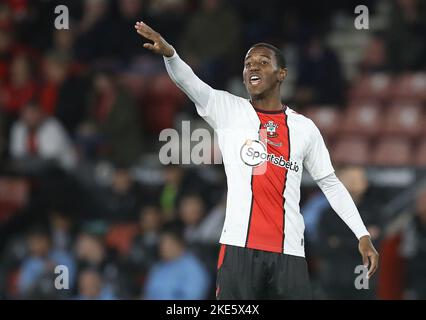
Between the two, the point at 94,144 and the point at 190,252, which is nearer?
the point at 190,252

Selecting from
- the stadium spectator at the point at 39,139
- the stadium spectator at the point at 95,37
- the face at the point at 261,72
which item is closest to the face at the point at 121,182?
the stadium spectator at the point at 39,139

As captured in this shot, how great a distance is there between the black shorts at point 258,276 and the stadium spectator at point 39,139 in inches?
242

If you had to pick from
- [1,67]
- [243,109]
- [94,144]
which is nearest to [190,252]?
[94,144]

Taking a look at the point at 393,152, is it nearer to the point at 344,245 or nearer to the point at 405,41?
the point at 405,41

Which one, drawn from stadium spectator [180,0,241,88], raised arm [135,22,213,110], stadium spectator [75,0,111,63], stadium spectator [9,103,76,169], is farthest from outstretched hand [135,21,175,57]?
stadium spectator [75,0,111,63]

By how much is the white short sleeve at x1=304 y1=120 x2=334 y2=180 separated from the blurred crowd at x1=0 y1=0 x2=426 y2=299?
103 inches

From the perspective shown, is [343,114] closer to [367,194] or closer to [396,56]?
[396,56]

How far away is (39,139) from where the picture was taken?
11.2 metres

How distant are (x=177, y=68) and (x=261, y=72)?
1.46ft

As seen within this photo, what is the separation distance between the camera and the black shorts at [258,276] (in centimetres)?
518

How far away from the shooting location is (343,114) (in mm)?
11578

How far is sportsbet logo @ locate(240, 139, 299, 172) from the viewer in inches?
207
